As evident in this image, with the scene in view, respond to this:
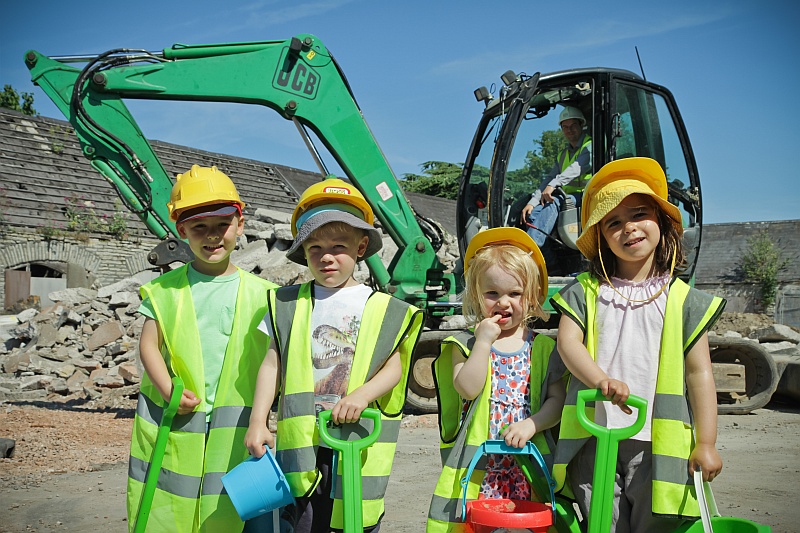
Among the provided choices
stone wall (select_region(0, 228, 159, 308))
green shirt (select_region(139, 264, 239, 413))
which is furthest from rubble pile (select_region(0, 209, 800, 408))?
green shirt (select_region(139, 264, 239, 413))

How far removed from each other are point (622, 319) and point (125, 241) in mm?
15068

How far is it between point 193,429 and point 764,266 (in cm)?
3023

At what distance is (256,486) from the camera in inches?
100

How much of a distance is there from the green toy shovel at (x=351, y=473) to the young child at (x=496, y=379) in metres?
0.32

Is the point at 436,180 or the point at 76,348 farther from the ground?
the point at 436,180

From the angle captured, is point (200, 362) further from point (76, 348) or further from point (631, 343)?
point (76, 348)

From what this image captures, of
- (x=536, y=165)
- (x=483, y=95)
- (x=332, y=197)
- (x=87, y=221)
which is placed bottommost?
(x=332, y=197)

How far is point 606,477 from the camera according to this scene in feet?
7.75

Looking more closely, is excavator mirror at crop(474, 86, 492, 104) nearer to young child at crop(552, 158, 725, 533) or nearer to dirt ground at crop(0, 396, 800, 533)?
dirt ground at crop(0, 396, 800, 533)

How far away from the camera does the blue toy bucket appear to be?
252 cm

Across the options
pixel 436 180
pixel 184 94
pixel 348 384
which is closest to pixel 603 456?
pixel 348 384

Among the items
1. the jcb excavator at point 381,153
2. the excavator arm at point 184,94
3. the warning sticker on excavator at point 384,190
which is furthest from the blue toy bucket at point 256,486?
the warning sticker on excavator at point 384,190

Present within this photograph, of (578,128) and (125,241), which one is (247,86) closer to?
(578,128)

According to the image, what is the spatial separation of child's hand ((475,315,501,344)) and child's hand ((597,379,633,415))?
0.38m
